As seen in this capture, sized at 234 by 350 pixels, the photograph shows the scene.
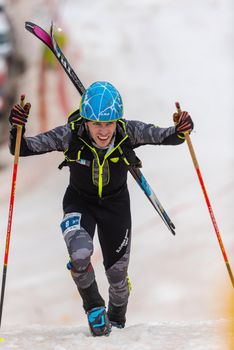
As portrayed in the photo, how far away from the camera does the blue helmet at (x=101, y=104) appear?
22.5 feet

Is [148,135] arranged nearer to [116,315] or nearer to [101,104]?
[101,104]

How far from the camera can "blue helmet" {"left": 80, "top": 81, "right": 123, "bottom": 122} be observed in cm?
686

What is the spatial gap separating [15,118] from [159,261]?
7.52m

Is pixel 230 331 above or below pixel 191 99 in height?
below

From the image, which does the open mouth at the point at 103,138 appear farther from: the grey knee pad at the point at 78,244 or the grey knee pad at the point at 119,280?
the grey knee pad at the point at 119,280

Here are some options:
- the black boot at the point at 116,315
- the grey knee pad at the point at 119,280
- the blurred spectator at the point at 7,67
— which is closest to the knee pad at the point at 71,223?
the grey knee pad at the point at 119,280

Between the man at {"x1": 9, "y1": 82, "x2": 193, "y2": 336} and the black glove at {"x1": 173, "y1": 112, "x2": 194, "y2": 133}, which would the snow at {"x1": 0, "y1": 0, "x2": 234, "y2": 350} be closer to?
the man at {"x1": 9, "y1": 82, "x2": 193, "y2": 336}

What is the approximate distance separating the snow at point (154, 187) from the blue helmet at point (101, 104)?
1801mm

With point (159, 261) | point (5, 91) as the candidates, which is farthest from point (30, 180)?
point (159, 261)

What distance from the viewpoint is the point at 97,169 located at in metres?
7.12

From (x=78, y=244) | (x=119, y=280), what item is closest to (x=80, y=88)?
(x=78, y=244)

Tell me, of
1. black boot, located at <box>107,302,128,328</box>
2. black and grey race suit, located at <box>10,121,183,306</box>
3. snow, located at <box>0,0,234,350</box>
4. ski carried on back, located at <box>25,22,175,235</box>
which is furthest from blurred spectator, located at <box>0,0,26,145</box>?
black and grey race suit, located at <box>10,121,183,306</box>

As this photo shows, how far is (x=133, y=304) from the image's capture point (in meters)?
12.7

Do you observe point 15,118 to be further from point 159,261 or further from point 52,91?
point 52,91
